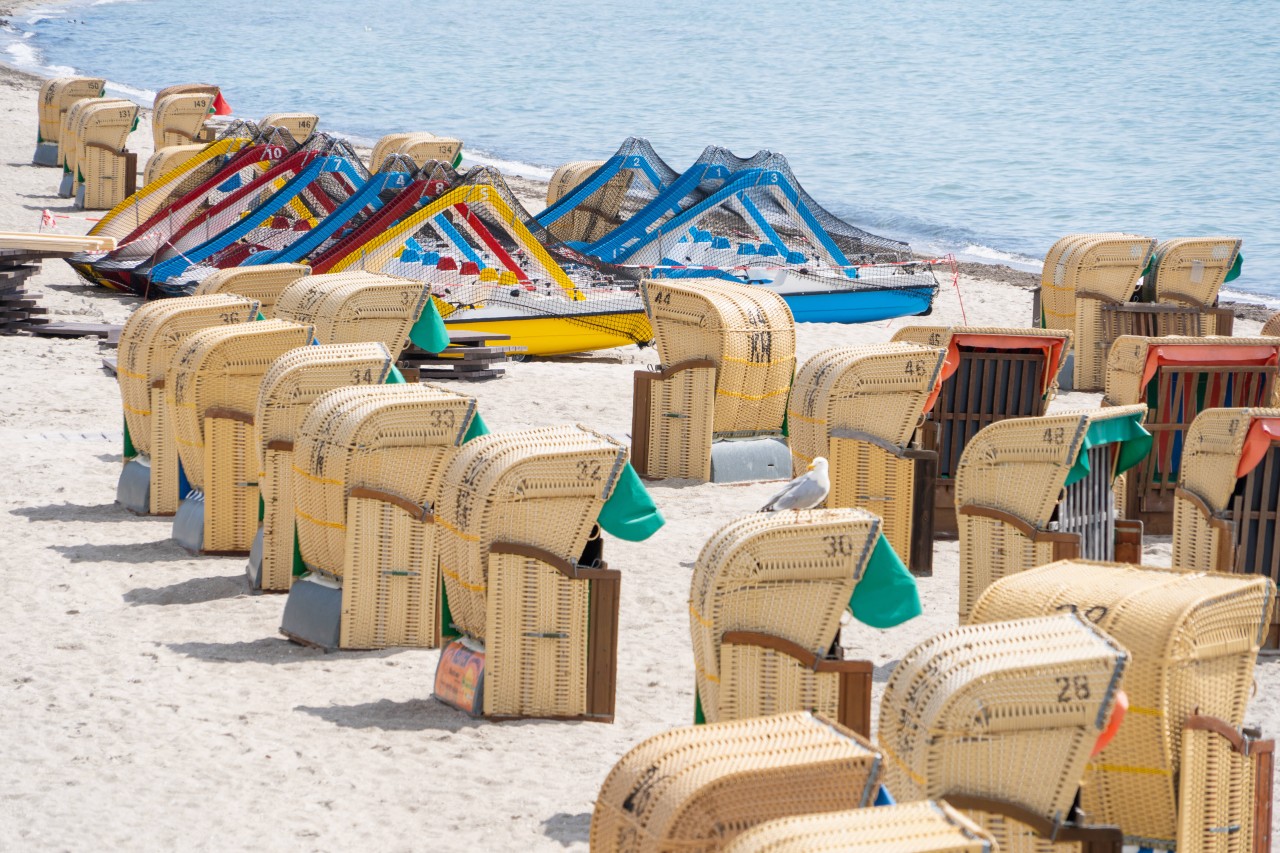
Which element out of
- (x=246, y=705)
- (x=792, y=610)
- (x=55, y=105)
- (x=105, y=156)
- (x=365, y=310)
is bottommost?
(x=246, y=705)

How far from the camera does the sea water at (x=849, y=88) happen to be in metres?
45.7

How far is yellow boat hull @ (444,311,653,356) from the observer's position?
17797 millimetres

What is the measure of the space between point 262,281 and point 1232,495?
25.4 ft

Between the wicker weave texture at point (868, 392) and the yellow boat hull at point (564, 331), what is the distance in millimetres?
6869

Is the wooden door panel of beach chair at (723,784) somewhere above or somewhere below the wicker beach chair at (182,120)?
below

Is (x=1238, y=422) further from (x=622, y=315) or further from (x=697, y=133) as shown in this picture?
(x=697, y=133)

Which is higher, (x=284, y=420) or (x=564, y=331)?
(x=284, y=420)

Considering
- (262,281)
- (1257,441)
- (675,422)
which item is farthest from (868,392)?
(262,281)

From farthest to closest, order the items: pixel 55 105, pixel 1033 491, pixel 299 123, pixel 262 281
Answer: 1. pixel 55 105
2. pixel 299 123
3. pixel 262 281
4. pixel 1033 491

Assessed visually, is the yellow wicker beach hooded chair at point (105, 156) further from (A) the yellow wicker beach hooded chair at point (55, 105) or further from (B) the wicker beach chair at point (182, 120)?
(A) the yellow wicker beach hooded chair at point (55, 105)

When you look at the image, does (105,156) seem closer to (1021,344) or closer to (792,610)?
(1021,344)

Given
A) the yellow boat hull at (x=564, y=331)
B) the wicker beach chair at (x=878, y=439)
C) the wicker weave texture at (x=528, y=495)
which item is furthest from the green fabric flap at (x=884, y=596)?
the yellow boat hull at (x=564, y=331)

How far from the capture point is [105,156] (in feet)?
92.1

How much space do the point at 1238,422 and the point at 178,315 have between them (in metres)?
6.18
